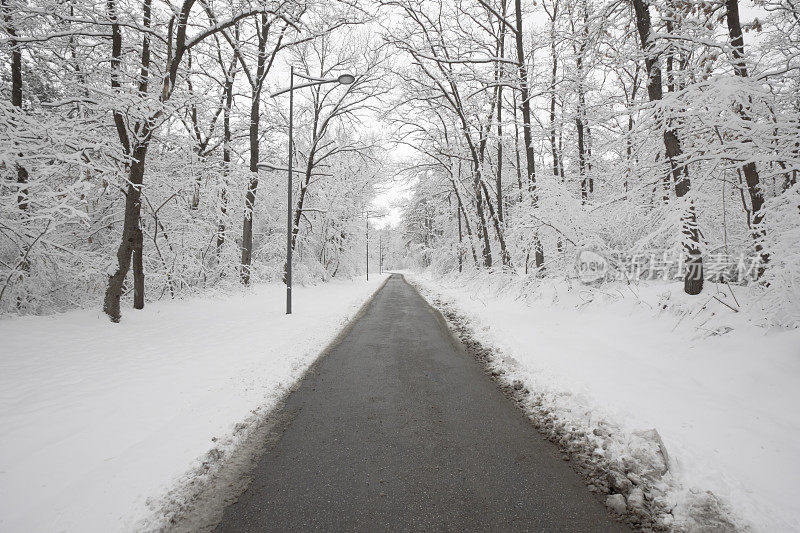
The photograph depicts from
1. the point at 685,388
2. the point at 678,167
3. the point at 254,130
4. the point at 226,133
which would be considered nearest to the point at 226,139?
the point at 226,133

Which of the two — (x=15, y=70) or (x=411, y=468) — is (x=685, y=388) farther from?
(x=15, y=70)

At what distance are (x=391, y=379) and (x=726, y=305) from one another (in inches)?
215

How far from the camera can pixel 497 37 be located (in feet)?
44.5

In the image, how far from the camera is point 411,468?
8.66 feet

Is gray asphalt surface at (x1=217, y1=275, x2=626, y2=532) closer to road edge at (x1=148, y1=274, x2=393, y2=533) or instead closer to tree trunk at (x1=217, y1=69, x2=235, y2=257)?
road edge at (x1=148, y1=274, x2=393, y2=533)

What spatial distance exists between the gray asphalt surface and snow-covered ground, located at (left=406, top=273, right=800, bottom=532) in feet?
2.09

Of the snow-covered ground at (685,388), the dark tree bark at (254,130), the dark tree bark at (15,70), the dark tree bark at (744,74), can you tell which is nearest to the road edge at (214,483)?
the snow-covered ground at (685,388)

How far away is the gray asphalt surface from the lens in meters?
2.12

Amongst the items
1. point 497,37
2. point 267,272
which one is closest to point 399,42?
point 497,37

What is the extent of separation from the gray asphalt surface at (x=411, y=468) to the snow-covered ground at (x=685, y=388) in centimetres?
64

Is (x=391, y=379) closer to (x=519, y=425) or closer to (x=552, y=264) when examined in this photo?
(x=519, y=425)

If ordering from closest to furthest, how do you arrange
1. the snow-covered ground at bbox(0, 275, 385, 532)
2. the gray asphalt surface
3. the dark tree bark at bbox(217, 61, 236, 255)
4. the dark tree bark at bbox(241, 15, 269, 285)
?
the gray asphalt surface < the snow-covered ground at bbox(0, 275, 385, 532) < the dark tree bark at bbox(217, 61, 236, 255) < the dark tree bark at bbox(241, 15, 269, 285)

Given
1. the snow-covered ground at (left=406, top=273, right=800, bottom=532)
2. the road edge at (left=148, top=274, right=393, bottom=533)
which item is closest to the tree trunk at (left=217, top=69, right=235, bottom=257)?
the road edge at (left=148, top=274, right=393, bottom=533)

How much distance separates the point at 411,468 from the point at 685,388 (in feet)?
12.1
